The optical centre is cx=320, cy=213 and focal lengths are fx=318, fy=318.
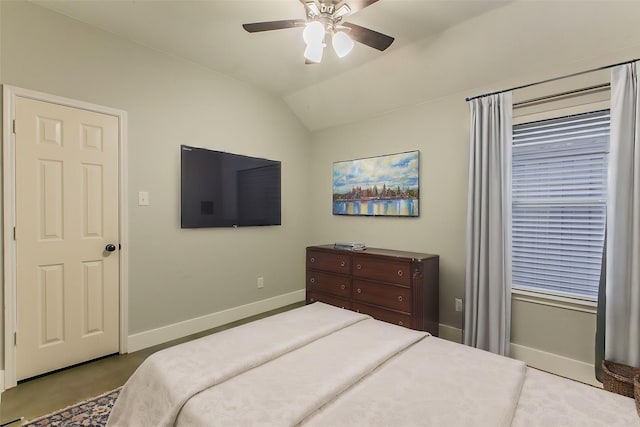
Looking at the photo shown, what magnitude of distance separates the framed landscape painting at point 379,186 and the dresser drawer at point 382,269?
70 centimetres

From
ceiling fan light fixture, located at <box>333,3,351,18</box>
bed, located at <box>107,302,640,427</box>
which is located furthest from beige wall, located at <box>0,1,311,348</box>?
ceiling fan light fixture, located at <box>333,3,351,18</box>

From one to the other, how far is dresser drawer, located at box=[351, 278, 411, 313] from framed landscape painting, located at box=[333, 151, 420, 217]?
881 mm

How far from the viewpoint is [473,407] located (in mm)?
1158

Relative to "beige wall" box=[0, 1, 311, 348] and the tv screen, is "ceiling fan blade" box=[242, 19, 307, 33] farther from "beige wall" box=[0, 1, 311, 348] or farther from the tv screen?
the tv screen

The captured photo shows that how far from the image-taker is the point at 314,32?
2.04m

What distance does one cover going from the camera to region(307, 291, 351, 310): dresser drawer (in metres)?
3.47

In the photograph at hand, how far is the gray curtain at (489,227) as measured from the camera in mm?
2709

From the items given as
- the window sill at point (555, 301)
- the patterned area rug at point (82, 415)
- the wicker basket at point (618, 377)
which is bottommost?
the patterned area rug at point (82, 415)

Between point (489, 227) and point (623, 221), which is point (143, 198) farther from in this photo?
point (623, 221)

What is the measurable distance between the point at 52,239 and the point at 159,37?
1919mm

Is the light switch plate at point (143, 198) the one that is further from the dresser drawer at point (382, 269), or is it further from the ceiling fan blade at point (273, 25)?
the dresser drawer at point (382, 269)

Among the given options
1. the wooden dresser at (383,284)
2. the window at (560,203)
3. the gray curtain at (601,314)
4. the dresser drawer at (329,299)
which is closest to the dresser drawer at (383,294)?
the wooden dresser at (383,284)

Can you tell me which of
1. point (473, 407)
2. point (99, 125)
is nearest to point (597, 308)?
point (473, 407)

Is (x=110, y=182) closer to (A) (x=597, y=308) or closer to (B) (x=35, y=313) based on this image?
(B) (x=35, y=313)
